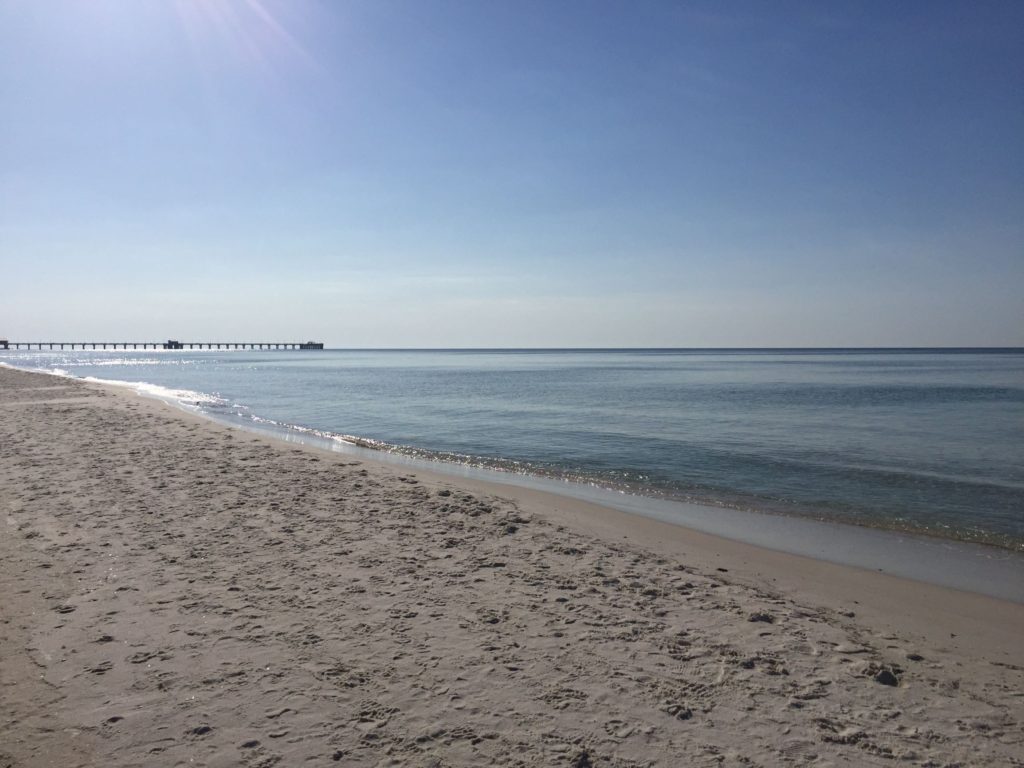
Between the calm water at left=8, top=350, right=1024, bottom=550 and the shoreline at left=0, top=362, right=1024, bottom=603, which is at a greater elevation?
the calm water at left=8, top=350, right=1024, bottom=550

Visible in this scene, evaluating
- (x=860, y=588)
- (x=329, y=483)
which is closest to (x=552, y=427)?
(x=329, y=483)

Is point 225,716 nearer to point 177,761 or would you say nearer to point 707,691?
point 177,761

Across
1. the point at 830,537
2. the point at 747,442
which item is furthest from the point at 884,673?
the point at 747,442

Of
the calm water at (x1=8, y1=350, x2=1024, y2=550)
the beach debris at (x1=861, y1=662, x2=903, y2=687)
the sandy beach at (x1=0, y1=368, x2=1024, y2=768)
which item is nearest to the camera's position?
the sandy beach at (x1=0, y1=368, x2=1024, y2=768)

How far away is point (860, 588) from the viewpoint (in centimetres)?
788

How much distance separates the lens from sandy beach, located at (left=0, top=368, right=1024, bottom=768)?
4.12 m

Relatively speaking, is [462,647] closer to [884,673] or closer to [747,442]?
[884,673]

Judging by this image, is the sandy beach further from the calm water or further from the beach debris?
the calm water

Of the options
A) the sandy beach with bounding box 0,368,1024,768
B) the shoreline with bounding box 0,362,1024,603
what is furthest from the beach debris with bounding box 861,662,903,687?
the shoreline with bounding box 0,362,1024,603

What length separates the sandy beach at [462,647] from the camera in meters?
4.12

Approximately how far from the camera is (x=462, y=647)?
5.47 meters

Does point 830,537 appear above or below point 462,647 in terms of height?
below

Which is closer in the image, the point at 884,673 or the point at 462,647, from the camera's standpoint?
the point at 884,673

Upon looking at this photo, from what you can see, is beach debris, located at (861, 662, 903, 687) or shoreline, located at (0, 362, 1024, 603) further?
shoreline, located at (0, 362, 1024, 603)
